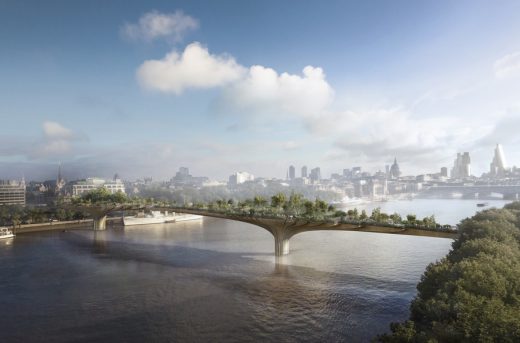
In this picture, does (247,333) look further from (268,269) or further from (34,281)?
(34,281)

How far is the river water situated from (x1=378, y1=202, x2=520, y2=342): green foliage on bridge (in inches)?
304

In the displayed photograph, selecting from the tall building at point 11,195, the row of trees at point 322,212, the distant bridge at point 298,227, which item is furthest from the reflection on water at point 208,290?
the tall building at point 11,195

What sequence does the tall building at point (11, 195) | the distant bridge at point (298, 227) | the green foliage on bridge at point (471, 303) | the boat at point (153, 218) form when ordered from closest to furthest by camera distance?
the green foliage on bridge at point (471, 303) < the distant bridge at point (298, 227) < the boat at point (153, 218) < the tall building at point (11, 195)

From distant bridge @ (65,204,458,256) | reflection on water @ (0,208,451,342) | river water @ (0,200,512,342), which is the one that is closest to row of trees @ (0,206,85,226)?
river water @ (0,200,512,342)

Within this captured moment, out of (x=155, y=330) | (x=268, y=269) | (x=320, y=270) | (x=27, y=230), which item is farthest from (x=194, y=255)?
(x=27, y=230)

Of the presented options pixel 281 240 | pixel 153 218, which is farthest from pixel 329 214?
pixel 153 218

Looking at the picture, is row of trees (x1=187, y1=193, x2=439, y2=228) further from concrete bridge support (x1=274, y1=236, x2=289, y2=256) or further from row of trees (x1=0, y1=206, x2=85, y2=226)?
row of trees (x1=0, y1=206, x2=85, y2=226)

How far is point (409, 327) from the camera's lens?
16.9 metres

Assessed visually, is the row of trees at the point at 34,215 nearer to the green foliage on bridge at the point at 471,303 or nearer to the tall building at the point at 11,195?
the tall building at the point at 11,195

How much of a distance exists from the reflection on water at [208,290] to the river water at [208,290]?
0.11 meters

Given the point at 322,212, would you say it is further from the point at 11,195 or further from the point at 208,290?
the point at 11,195

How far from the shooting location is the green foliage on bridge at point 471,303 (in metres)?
14.9

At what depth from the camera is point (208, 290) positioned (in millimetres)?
36656

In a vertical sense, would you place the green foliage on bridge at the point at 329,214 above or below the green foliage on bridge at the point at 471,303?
above
